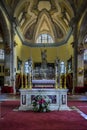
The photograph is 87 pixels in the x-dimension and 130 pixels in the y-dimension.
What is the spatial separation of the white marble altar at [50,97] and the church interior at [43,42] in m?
5.68

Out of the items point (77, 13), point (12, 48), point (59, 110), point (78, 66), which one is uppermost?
point (77, 13)

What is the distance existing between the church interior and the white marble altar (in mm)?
5679

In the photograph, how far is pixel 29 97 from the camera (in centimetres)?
1341

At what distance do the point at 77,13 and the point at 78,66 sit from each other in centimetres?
501

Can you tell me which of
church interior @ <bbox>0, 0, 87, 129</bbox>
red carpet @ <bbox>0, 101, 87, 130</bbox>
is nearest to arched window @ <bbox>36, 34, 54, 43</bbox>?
church interior @ <bbox>0, 0, 87, 129</bbox>

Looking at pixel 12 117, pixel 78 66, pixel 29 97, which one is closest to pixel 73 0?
pixel 78 66

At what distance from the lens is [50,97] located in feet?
44.6

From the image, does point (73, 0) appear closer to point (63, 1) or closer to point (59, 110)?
point (63, 1)

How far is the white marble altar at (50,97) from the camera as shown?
1339 cm

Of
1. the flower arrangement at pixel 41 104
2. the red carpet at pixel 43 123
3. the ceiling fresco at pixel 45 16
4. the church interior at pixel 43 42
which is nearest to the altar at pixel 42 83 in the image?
the church interior at pixel 43 42

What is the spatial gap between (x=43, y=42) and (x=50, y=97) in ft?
89.0

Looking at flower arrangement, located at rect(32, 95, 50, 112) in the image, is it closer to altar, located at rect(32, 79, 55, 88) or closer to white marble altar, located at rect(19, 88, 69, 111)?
white marble altar, located at rect(19, 88, 69, 111)

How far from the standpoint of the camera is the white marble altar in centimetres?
1339

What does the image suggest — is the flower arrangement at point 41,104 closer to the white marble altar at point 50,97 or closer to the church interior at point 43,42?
the white marble altar at point 50,97
